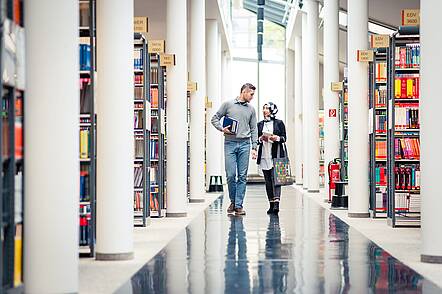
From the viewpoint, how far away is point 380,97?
36.2ft

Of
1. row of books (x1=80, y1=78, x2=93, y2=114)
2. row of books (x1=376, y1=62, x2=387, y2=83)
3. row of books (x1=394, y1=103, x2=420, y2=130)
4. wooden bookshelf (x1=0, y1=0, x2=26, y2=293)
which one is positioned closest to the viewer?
wooden bookshelf (x1=0, y1=0, x2=26, y2=293)

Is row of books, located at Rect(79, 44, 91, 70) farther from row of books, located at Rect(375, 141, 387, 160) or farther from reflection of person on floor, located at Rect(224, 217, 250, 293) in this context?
row of books, located at Rect(375, 141, 387, 160)

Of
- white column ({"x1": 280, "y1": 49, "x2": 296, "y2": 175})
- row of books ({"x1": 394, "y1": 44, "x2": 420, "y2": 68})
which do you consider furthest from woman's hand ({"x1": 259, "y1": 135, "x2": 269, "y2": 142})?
white column ({"x1": 280, "y1": 49, "x2": 296, "y2": 175})

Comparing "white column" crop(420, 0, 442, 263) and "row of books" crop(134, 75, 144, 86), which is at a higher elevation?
"row of books" crop(134, 75, 144, 86)

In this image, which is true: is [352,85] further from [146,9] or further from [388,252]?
[146,9]

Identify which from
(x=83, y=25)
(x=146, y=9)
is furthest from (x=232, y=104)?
(x=146, y=9)

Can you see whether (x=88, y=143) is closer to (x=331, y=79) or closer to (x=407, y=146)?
(x=407, y=146)

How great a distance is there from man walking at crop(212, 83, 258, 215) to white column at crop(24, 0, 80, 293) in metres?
6.14

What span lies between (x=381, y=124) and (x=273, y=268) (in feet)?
17.5

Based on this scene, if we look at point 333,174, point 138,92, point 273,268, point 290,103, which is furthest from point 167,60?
point 290,103

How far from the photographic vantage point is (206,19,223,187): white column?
2039 centimetres

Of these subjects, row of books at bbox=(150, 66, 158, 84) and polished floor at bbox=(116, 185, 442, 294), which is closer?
polished floor at bbox=(116, 185, 442, 294)

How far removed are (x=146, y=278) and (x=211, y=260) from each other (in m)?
1.03

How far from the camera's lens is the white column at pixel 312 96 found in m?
19.4
